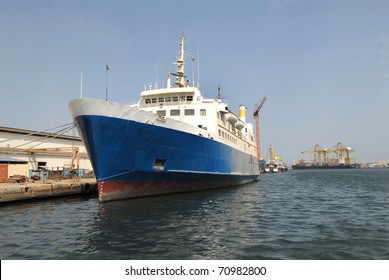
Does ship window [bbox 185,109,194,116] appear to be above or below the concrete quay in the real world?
above

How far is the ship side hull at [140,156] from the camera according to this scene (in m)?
14.6

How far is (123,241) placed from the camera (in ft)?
29.1

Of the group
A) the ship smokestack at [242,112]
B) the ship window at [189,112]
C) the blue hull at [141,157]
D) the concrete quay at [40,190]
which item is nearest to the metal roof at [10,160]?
the concrete quay at [40,190]

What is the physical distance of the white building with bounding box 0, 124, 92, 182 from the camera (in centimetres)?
2488

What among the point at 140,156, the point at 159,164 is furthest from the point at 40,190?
the point at 159,164

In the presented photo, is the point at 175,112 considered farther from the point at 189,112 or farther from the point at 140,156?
the point at 140,156

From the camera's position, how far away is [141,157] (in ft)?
51.4

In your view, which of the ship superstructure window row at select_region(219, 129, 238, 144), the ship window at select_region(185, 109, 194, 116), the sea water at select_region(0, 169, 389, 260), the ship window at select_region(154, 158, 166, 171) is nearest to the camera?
the sea water at select_region(0, 169, 389, 260)

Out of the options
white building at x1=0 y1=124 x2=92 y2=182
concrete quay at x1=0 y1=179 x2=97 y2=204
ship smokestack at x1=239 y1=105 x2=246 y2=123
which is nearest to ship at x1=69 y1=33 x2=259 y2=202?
concrete quay at x1=0 y1=179 x2=97 y2=204

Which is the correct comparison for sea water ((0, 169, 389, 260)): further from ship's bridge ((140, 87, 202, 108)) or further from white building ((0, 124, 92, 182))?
white building ((0, 124, 92, 182))

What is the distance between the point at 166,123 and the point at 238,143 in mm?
14784

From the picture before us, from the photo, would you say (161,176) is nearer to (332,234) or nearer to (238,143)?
(332,234)

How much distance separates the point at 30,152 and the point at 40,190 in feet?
34.7
